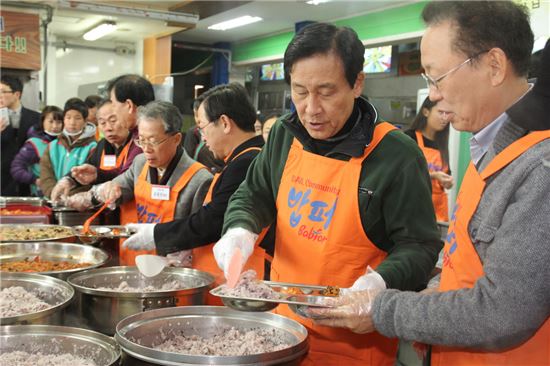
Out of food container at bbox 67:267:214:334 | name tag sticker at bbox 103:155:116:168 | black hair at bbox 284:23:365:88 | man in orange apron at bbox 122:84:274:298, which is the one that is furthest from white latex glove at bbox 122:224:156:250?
name tag sticker at bbox 103:155:116:168

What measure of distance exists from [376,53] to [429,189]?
7842 mm

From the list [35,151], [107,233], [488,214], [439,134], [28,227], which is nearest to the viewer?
[488,214]

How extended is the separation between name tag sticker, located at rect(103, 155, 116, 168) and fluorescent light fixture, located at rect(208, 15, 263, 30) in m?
6.89

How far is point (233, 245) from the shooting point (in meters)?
1.77

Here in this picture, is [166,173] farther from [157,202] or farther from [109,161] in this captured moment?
[109,161]

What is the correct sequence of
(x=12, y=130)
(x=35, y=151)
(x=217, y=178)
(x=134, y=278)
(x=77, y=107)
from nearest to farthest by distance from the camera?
1. (x=134, y=278)
2. (x=217, y=178)
3. (x=77, y=107)
4. (x=35, y=151)
5. (x=12, y=130)

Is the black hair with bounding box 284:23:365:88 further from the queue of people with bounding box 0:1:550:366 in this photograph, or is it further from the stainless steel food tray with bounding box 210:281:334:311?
the stainless steel food tray with bounding box 210:281:334:311

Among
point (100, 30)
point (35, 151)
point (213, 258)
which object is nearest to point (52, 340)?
point (213, 258)

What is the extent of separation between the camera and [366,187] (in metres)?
1.71

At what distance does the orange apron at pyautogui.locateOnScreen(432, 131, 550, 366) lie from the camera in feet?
3.83

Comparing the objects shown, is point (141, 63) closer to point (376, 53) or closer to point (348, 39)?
point (376, 53)

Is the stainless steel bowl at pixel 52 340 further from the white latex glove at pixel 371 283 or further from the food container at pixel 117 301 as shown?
the white latex glove at pixel 371 283

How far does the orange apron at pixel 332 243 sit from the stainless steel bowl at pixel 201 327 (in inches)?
7.2

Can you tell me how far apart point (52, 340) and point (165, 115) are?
1626mm
